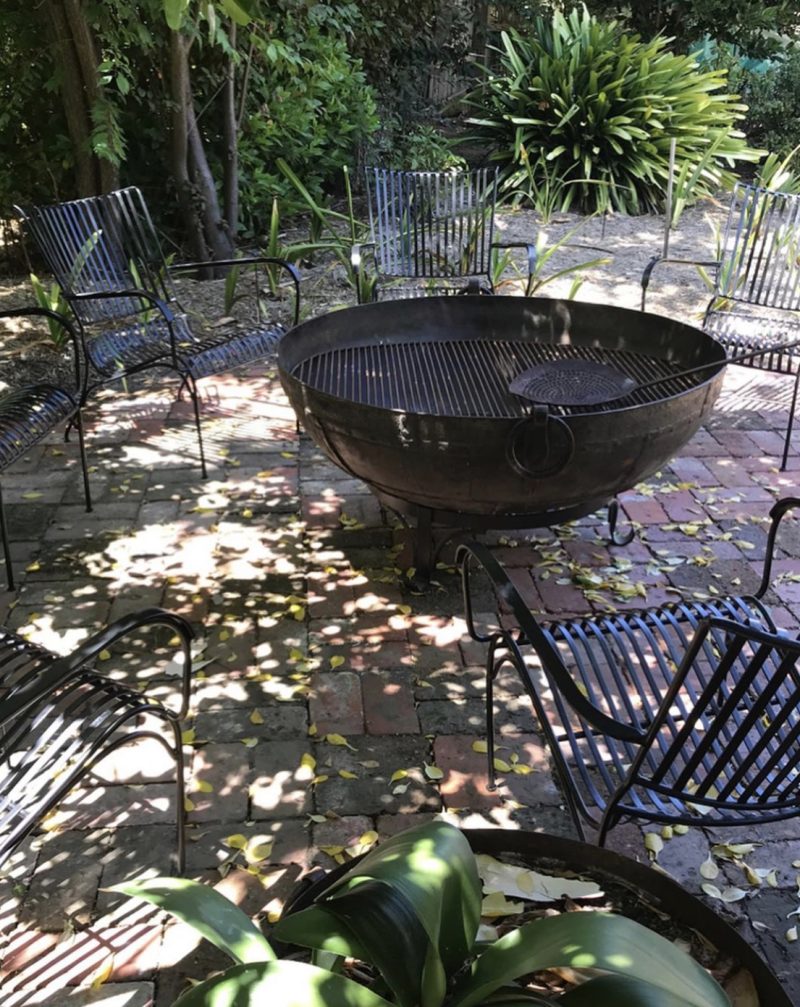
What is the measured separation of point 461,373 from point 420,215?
1.88 meters

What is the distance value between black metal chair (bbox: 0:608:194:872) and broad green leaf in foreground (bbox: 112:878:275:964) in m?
0.44

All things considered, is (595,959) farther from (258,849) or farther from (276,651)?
(276,651)

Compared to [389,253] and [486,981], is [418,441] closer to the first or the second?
[486,981]

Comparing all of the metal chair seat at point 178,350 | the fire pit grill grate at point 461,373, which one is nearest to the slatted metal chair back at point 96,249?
the metal chair seat at point 178,350

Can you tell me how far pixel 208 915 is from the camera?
1.18 meters

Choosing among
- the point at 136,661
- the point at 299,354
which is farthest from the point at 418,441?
the point at 136,661

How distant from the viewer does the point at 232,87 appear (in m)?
5.77

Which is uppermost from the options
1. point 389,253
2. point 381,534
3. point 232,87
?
point 232,87

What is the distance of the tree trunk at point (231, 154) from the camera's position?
5.77m

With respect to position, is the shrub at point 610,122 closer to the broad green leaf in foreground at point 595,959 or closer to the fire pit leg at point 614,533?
the fire pit leg at point 614,533

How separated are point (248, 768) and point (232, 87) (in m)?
4.83

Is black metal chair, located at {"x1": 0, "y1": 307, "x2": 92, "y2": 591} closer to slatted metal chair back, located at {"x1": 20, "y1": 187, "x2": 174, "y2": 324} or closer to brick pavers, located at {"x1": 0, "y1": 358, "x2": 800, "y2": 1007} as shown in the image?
brick pavers, located at {"x1": 0, "y1": 358, "x2": 800, "y2": 1007}

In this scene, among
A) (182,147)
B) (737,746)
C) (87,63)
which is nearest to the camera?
(737,746)

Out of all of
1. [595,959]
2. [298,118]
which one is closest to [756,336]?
[595,959]
